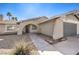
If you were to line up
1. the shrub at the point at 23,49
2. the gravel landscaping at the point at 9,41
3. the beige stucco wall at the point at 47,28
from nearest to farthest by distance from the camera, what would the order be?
the shrub at the point at 23,49
the gravel landscaping at the point at 9,41
the beige stucco wall at the point at 47,28

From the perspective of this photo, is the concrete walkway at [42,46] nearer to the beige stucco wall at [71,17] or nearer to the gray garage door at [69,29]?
the gray garage door at [69,29]

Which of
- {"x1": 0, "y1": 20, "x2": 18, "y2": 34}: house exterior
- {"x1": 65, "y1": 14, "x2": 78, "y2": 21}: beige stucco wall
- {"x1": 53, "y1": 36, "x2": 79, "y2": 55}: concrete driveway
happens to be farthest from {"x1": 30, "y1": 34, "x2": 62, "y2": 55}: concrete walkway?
{"x1": 65, "y1": 14, "x2": 78, "y2": 21}: beige stucco wall

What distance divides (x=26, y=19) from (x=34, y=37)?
0.49 meters

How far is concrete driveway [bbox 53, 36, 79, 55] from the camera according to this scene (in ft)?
13.5

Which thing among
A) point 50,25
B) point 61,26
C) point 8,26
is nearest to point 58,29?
point 61,26

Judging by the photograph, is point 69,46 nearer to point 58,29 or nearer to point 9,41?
point 58,29

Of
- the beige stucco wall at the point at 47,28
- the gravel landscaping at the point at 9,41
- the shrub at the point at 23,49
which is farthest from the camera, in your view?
the beige stucco wall at the point at 47,28

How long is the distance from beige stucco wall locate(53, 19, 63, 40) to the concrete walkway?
0.29 meters

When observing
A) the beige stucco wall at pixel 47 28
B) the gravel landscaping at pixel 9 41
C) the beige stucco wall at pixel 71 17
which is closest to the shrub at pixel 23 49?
the gravel landscaping at pixel 9 41

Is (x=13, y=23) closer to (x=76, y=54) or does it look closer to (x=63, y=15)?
(x=63, y=15)

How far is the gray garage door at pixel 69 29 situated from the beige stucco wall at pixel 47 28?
0.34 metres

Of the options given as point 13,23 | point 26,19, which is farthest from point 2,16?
point 26,19

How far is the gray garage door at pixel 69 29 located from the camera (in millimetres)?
4316

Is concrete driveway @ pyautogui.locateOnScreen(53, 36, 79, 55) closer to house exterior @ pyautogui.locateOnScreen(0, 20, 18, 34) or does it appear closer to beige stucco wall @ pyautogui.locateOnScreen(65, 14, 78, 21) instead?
beige stucco wall @ pyautogui.locateOnScreen(65, 14, 78, 21)
